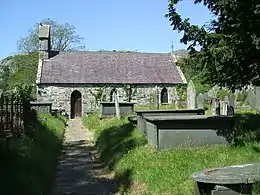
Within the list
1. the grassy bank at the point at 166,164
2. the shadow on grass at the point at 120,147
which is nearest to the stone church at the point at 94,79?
the shadow on grass at the point at 120,147

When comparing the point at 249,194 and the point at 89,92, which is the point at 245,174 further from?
the point at 89,92

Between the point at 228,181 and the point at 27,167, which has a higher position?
the point at 228,181

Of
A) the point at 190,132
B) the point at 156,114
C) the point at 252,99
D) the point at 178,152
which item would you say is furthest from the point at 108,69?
the point at 178,152

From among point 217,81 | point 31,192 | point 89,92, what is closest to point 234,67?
point 217,81

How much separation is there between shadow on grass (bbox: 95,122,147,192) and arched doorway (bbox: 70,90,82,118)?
81.2 feet

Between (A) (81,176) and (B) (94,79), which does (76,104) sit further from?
(A) (81,176)

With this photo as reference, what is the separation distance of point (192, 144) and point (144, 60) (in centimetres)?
3439

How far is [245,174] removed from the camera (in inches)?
235

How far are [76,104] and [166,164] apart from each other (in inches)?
1274

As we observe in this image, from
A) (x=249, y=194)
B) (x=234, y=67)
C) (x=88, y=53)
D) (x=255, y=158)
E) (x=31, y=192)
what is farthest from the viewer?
(x=88, y=53)

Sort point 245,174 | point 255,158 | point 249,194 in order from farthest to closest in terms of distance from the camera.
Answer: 1. point 255,158
2. point 245,174
3. point 249,194

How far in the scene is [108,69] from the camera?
42469mm

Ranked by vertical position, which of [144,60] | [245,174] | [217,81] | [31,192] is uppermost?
[144,60]

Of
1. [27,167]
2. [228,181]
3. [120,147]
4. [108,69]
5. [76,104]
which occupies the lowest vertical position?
[27,167]
